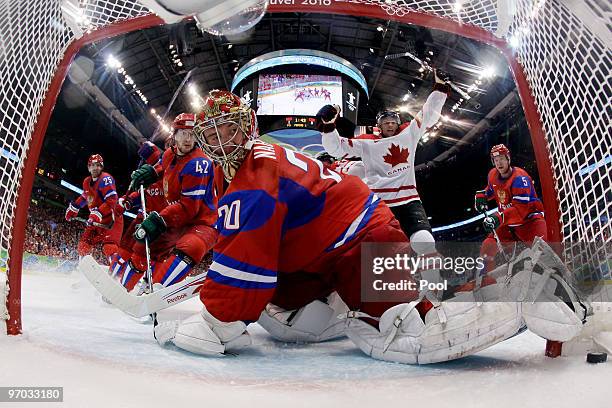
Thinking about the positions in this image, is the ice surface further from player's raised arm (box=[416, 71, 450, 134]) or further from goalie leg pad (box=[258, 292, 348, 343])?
player's raised arm (box=[416, 71, 450, 134])

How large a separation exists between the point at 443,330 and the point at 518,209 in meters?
2.79

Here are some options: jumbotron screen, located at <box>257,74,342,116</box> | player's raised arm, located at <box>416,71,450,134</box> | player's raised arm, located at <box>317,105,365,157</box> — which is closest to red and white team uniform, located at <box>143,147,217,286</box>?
player's raised arm, located at <box>317,105,365,157</box>

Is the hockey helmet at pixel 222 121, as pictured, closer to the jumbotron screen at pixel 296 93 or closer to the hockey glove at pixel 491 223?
the hockey glove at pixel 491 223

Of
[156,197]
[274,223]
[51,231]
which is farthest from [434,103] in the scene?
[51,231]

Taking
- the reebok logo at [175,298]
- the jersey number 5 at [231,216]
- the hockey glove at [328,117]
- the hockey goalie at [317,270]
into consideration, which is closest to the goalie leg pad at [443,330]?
the hockey goalie at [317,270]

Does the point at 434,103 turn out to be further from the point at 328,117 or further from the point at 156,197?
the point at 156,197

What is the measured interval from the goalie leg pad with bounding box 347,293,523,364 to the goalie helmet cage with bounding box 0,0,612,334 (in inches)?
16.5

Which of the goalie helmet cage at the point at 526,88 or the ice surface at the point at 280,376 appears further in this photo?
the goalie helmet cage at the point at 526,88

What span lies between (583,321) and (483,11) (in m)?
1.22

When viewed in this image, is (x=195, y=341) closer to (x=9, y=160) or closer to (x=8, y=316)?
(x=8, y=316)

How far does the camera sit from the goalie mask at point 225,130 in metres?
1.38

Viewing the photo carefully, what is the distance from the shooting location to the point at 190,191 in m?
2.47

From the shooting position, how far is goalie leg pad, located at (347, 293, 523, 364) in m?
1.11

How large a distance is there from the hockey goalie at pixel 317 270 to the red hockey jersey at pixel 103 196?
3382 millimetres
